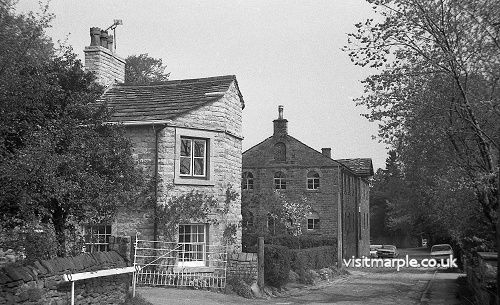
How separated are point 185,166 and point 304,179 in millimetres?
25563

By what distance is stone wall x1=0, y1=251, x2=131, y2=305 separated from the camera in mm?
9820

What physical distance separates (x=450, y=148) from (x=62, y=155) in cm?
1255

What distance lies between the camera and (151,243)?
68.3ft

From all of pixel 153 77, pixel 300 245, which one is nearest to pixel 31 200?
pixel 300 245

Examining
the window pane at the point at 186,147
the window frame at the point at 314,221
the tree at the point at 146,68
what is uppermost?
the tree at the point at 146,68

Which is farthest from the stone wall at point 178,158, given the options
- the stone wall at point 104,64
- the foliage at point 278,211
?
the foliage at point 278,211

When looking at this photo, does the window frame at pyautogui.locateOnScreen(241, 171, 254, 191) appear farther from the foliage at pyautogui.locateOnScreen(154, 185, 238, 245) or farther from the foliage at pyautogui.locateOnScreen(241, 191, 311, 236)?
the foliage at pyautogui.locateOnScreen(154, 185, 238, 245)

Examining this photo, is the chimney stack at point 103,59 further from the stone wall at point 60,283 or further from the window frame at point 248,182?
the window frame at point 248,182

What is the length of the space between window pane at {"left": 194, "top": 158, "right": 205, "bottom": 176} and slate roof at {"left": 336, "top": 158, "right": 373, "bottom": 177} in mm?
35821

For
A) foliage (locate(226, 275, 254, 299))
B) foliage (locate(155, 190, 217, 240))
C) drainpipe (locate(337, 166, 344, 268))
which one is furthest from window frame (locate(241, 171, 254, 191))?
foliage (locate(226, 275, 254, 299))

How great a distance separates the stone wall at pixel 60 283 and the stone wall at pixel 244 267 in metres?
6.34

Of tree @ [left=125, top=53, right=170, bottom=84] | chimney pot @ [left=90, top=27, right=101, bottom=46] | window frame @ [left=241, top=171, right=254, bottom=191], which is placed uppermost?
tree @ [left=125, top=53, right=170, bottom=84]

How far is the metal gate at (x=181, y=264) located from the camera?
65.8 ft

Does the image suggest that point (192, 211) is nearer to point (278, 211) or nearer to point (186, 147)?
point (186, 147)
